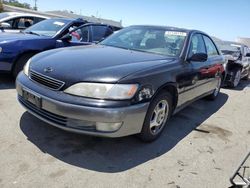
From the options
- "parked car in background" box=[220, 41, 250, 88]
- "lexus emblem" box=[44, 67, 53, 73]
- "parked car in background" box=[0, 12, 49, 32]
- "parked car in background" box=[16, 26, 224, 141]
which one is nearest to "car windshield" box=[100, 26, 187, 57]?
"parked car in background" box=[16, 26, 224, 141]

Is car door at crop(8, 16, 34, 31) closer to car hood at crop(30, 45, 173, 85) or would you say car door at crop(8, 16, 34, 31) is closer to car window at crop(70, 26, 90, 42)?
car window at crop(70, 26, 90, 42)

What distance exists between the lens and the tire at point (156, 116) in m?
3.32

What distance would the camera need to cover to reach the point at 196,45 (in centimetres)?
471

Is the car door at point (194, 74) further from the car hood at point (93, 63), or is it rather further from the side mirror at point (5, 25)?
the side mirror at point (5, 25)

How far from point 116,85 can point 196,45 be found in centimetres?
233

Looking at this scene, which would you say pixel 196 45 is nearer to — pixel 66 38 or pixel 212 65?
pixel 212 65

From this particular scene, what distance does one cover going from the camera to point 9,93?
505cm

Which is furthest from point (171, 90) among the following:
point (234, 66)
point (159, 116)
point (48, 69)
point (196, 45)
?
point (234, 66)

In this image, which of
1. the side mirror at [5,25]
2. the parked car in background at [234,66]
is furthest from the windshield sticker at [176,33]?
the side mirror at [5,25]

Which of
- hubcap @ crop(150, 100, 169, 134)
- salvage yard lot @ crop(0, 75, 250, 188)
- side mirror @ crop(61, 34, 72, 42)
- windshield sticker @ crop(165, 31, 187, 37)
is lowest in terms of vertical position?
salvage yard lot @ crop(0, 75, 250, 188)

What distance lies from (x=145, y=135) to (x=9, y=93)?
293cm

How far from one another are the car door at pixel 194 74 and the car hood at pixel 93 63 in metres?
0.46

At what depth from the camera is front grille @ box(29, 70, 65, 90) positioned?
3062mm

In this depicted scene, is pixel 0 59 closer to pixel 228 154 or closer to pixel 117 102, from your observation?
pixel 117 102
